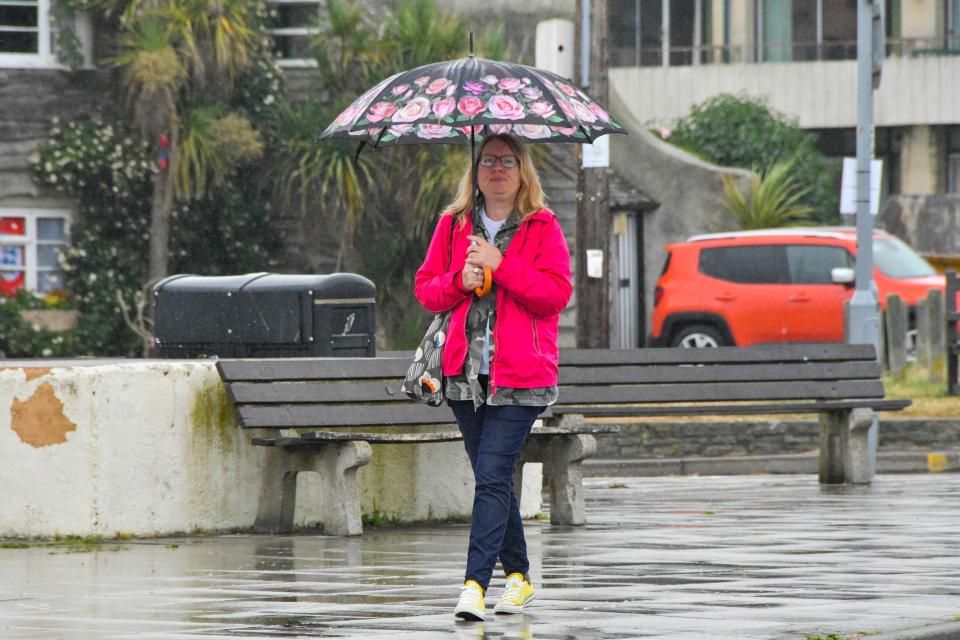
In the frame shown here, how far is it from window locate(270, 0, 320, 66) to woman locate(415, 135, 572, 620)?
829 inches

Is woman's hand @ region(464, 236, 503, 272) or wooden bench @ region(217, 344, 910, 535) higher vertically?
woman's hand @ region(464, 236, 503, 272)

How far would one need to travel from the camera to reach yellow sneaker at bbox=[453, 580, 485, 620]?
22.4 ft

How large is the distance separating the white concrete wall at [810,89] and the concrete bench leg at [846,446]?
23.5 m

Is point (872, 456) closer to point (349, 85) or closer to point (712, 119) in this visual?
point (349, 85)

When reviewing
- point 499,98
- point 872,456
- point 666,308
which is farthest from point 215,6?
point 499,98

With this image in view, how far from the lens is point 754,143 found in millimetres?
33281

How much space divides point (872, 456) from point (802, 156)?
1876 centimetres

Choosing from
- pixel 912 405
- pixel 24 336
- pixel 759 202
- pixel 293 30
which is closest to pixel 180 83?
pixel 293 30

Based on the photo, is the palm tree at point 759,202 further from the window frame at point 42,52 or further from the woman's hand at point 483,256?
the woman's hand at point 483,256

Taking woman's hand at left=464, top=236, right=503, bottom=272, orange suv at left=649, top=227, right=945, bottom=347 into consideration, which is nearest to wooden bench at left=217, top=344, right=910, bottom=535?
woman's hand at left=464, top=236, right=503, bottom=272

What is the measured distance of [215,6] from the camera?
26.1 metres

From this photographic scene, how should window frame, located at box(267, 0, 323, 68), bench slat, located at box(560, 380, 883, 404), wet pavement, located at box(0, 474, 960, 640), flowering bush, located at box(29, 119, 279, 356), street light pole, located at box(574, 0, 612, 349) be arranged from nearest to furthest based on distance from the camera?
1. wet pavement, located at box(0, 474, 960, 640)
2. bench slat, located at box(560, 380, 883, 404)
3. street light pole, located at box(574, 0, 612, 349)
4. flowering bush, located at box(29, 119, 279, 356)
5. window frame, located at box(267, 0, 323, 68)

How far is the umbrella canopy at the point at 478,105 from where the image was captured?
771 centimetres

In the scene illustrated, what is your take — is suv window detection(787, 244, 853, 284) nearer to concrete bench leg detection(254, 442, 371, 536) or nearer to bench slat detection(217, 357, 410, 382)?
bench slat detection(217, 357, 410, 382)
